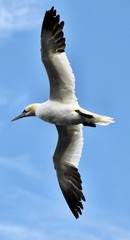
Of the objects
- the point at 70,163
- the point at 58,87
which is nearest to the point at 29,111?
the point at 58,87

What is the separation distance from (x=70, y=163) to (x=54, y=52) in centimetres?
351

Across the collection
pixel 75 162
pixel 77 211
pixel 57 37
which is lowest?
pixel 77 211

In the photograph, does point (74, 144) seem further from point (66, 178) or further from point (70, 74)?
point (70, 74)

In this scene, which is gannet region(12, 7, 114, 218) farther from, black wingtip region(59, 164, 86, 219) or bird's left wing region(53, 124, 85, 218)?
black wingtip region(59, 164, 86, 219)

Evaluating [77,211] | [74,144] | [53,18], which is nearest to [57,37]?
[53,18]

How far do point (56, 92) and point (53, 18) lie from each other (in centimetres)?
186

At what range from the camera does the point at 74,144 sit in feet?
67.5

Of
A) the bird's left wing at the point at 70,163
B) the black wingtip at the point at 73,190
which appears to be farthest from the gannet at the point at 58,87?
the black wingtip at the point at 73,190

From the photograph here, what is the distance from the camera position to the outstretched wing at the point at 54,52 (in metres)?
18.5

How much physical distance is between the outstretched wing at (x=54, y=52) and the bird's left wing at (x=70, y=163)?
201 centimetres

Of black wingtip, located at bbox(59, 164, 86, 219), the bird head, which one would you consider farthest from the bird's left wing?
the bird head

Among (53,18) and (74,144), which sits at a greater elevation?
(53,18)

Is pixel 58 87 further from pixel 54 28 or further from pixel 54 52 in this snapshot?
pixel 54 28

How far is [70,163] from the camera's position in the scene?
806 inches
